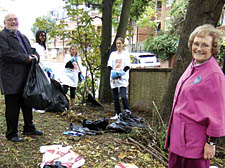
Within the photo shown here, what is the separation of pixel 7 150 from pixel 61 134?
100 cm

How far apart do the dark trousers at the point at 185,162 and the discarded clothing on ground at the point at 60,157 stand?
1.33 metres

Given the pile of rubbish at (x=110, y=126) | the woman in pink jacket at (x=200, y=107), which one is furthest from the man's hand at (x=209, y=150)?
the pile of rubbish at (x=110, y=126)

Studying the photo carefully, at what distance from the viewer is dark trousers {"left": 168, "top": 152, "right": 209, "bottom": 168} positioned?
1.82 meters

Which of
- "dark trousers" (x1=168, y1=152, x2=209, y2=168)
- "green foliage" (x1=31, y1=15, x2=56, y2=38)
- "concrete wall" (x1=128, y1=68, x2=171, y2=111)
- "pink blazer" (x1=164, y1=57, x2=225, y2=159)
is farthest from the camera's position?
"green foliage" (x1=31, y1=15, x2=56, y2=38)

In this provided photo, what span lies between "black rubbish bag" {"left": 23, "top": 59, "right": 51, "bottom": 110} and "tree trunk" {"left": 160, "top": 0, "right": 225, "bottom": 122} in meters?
2.10

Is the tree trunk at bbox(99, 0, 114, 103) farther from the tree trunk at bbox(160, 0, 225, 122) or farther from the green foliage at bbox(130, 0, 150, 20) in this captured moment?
the tree trunk at bbox(160, 0, 225, 122)

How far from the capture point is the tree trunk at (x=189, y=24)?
3690mm

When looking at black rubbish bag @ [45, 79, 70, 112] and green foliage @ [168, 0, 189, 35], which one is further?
green foliage @ [168, 0, 189, 35]

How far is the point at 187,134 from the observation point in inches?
71.3

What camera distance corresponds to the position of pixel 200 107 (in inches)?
68.1

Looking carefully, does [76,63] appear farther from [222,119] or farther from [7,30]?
[222,119]

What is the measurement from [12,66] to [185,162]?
2.63 metres

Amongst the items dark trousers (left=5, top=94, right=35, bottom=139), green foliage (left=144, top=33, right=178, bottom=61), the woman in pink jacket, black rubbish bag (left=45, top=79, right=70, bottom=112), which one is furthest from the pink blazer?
green foliage (left=144, top=33, right=178, bottom=61)

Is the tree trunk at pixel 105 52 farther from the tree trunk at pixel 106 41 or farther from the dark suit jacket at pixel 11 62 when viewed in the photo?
the dark suit jacket at pixel 11 62
